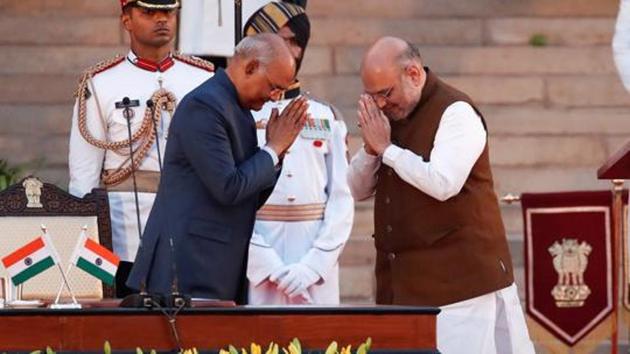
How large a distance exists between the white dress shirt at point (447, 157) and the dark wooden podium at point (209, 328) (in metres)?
1.56

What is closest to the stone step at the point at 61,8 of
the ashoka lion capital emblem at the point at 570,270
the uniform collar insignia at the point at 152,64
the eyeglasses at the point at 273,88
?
the ashoka lion capital emblem at the point at 570,270

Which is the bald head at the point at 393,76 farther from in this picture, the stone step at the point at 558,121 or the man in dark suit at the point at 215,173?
the stone step at the point at 558,121

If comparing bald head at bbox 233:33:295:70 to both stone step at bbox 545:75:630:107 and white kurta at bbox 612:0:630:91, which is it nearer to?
white kurta at bbox 612:0:630:91

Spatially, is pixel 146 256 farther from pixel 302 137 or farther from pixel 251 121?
pixel 302 137

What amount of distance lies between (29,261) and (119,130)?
214 centimetres

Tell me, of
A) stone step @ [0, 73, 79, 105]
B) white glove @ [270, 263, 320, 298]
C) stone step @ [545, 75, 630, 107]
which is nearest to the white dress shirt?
white glove @ [270, 263, 320, 298]

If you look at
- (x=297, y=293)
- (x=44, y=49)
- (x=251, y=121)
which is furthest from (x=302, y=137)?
(x=44, y=49)

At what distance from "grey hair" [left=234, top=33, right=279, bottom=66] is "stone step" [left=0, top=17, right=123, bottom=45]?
5.06 metres

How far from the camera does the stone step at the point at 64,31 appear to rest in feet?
46.4

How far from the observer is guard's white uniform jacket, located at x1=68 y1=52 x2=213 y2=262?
1047 cm

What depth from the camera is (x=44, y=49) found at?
14.1 m

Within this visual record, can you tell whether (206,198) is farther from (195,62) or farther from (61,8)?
(61,8)

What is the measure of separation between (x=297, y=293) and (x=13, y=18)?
164 inches

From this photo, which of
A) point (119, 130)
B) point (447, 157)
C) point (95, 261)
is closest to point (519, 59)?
point (119, 130)
